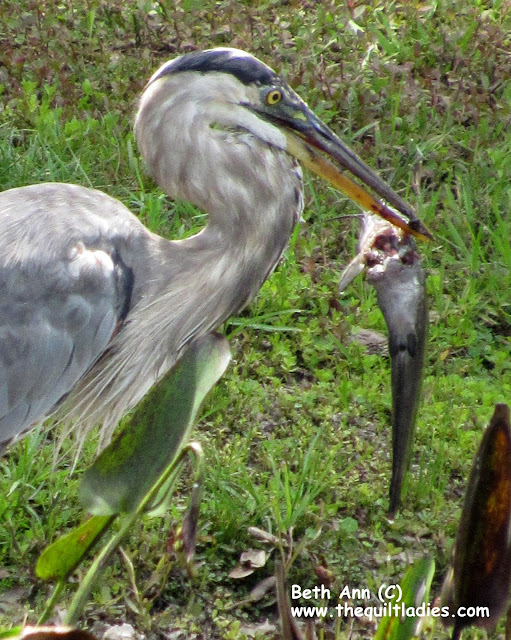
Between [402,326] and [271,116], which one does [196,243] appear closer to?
[271,116]

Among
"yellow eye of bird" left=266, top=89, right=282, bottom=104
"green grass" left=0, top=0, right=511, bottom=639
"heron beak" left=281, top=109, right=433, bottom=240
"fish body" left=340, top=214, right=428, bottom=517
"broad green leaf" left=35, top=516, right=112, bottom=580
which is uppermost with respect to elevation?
"yellow eye of bird" left=266, top=89, right=282, bottom=104

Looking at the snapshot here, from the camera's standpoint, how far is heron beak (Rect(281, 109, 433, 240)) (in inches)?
113

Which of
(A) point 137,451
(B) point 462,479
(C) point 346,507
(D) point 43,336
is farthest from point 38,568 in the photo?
(B) point 462,479

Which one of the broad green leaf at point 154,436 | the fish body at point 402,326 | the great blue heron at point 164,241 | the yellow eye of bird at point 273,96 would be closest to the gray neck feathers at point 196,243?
the great blue heron at point 164,241

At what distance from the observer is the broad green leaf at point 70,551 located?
6.84 feet

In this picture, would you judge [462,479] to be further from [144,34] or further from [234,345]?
[144,34]

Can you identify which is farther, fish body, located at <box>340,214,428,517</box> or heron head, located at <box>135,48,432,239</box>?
heron head, located at <box>135,48,432,239</box>

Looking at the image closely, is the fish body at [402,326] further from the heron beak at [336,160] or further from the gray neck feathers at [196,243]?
the gray neck feathers at [196,243]

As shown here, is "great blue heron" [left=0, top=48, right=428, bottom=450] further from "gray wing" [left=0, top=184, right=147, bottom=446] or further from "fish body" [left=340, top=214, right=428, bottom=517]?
"fish body" [left=340, top=214, right=428, bottom=517]

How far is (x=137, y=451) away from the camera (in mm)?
2043

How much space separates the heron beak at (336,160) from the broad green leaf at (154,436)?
3.15ft

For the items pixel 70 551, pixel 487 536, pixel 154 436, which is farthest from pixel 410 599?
pixel 70 551

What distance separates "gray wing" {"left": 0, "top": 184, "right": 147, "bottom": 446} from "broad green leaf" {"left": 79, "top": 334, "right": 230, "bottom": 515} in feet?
2.89

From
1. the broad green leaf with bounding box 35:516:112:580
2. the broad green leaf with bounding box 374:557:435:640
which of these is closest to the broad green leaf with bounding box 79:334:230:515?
the broad green leaf with bounding box 35:516:112:580
